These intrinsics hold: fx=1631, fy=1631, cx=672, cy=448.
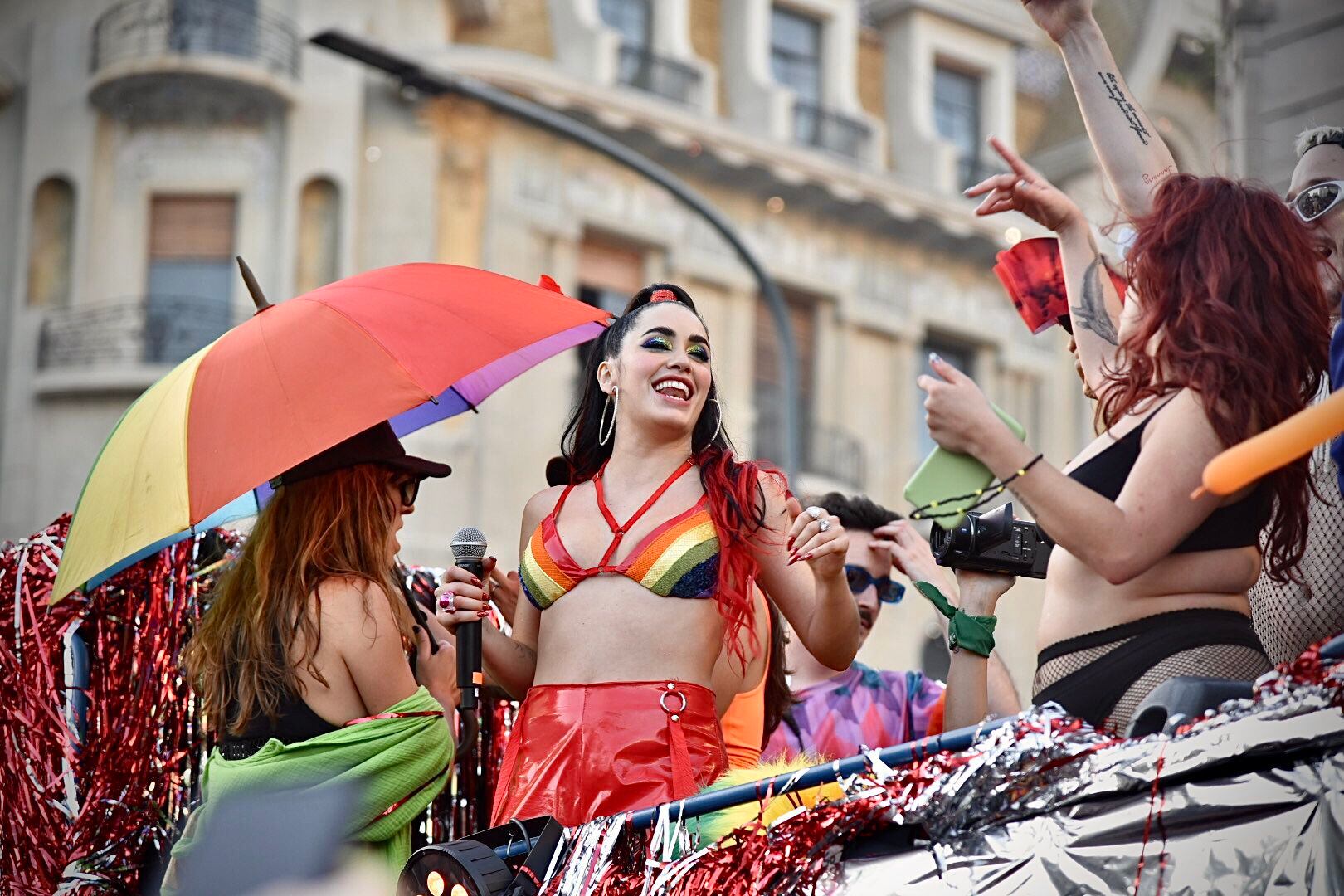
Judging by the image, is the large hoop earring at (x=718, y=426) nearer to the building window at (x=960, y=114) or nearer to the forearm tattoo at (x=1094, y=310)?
the forearm tattoo at (x=1094, y=310)

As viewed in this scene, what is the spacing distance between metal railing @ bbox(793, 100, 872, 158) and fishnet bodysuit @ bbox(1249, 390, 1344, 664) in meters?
16.7

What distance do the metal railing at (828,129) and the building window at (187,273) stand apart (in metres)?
6.66

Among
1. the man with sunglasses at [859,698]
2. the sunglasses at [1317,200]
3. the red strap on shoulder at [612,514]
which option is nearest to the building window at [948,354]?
the man with sunglasses at [859,698]

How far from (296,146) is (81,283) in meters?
2.65

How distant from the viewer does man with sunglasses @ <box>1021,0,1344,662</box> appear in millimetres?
2928

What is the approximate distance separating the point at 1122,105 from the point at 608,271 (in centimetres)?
1475

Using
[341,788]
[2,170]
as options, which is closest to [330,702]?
[341,788]

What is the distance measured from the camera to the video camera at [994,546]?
3162mm

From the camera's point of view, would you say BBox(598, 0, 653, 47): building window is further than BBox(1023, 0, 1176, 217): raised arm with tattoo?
Yes

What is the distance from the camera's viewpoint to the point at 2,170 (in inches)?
675

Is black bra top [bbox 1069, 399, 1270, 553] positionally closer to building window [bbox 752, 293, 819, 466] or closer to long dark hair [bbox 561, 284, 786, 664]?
long dark hair [bbox 561, 284, 786, 664]

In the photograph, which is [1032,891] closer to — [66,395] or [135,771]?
[135,771]

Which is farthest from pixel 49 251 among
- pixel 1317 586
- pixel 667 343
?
pixel 1317 586

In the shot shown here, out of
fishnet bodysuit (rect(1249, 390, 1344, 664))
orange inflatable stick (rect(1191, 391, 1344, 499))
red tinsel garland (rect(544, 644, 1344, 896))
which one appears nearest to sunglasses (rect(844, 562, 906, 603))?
fishnet bodysuit (rect(1249, 390, 1344, 664))
